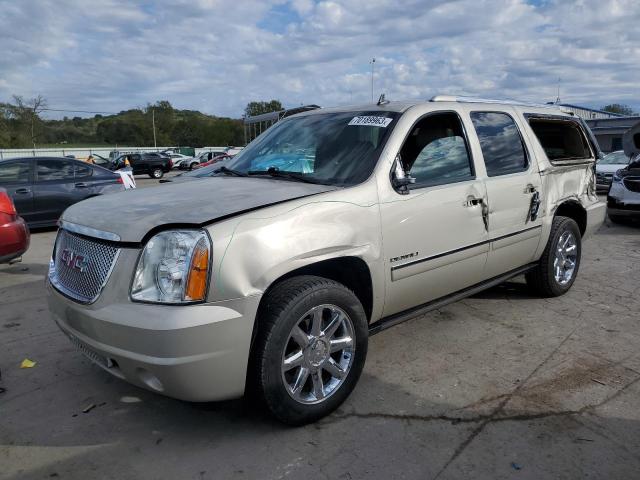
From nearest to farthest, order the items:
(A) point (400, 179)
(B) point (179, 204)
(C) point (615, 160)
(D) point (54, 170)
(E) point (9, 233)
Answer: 1. (B) point (179, 204)
2. (A) point (400, 179)
3. (E) point (9, 233)
4. (D) point (54, 170)
5. (C) point (615, 160)

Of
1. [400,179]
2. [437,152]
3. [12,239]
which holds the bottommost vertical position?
[12,239]

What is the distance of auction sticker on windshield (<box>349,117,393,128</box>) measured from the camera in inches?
138

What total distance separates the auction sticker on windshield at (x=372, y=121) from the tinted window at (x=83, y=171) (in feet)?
26.5

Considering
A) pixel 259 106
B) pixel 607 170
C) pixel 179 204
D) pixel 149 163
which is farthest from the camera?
pixel 259 106

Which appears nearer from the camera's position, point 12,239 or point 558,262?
point 558,262

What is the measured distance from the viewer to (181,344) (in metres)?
2.39

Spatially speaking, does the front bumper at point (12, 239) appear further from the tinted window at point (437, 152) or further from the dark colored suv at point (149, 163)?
the dark colored suv at point (149, 163)

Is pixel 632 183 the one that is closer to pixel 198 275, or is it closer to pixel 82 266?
pixel 198 275

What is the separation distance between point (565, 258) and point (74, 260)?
448 cm

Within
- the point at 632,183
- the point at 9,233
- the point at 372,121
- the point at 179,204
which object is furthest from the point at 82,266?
the point at 632,183

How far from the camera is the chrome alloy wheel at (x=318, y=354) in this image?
281cm

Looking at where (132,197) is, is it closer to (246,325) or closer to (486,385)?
(246,325)

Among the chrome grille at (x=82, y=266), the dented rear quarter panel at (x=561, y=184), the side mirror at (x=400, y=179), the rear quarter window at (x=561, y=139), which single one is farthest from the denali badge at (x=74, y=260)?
the rear quarter window at (x=561, y=139)

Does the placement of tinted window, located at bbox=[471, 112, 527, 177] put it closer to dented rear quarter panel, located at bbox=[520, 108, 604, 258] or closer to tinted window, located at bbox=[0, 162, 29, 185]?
dented rear quarter panel, located at bbox=[520, 108, 604, 258]
